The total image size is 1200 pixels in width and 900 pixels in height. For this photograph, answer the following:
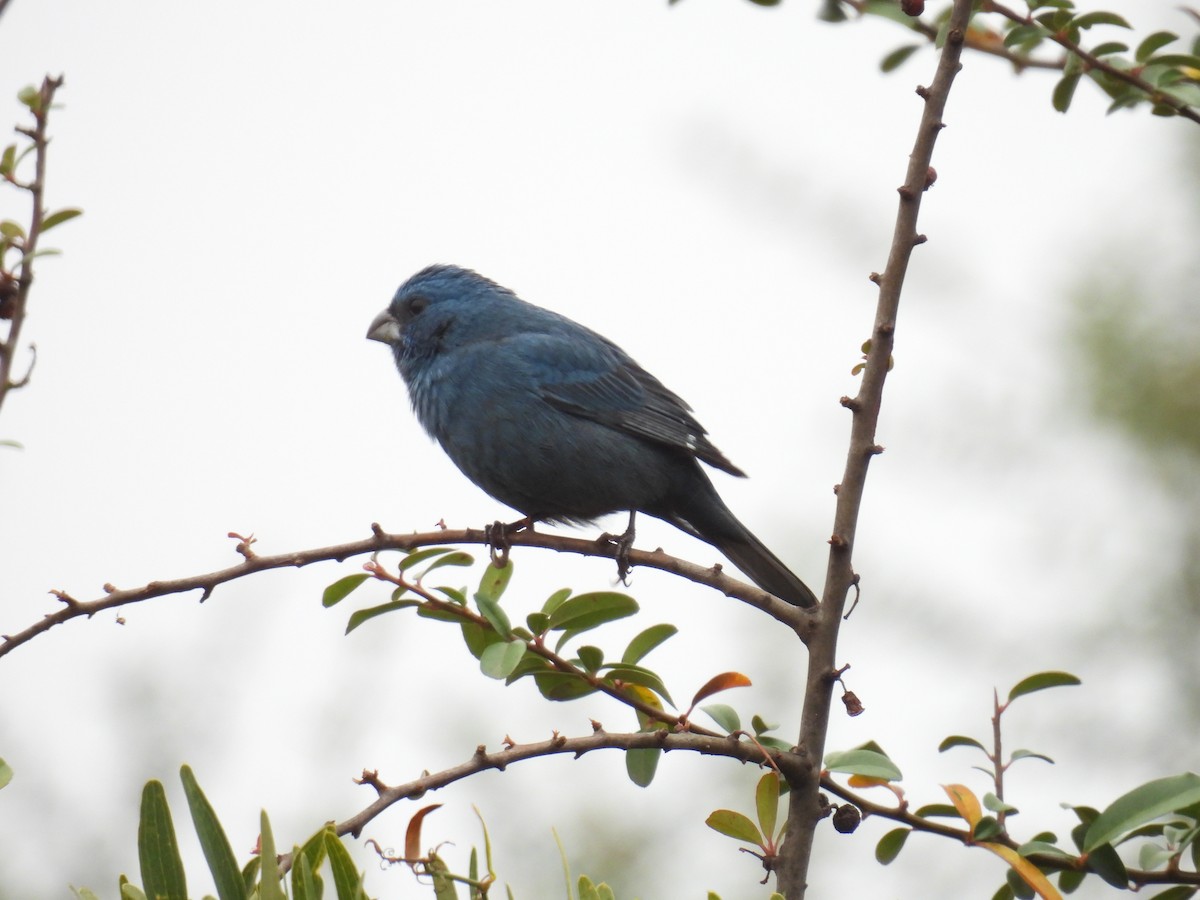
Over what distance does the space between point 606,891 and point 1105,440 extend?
4975 millimetres

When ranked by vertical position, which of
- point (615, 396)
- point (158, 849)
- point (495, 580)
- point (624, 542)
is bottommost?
point (158, 849)

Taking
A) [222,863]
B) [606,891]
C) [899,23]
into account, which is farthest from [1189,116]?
[222,863]

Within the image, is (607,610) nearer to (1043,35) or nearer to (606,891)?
(606,891)

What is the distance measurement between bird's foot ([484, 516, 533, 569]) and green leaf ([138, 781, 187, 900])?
1.13m

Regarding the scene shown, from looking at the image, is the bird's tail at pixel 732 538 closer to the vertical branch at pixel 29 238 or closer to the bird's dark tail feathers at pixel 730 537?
the bird's dark tail feathers at pixel 730 537

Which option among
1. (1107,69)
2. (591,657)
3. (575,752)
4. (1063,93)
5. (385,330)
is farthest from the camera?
(385,330)

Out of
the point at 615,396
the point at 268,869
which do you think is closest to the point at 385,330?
the point at 615,396

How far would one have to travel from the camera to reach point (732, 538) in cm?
560

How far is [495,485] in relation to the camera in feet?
17.5

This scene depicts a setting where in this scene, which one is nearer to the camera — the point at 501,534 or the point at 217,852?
the point at 217,852

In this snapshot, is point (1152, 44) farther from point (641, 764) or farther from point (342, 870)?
point (342, 870)

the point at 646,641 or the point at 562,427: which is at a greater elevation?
the point at 562,427

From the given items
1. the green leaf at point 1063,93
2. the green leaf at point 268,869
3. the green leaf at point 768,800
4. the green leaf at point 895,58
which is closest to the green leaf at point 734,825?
the green leaf at point 768,800

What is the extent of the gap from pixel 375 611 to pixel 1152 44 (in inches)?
81.1
